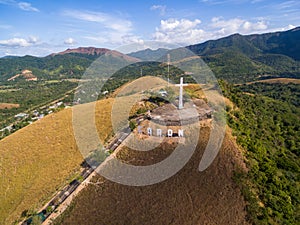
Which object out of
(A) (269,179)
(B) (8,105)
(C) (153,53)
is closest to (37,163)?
(C) (153,53)

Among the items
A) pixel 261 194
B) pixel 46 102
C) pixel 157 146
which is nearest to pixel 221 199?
pixel 261 194

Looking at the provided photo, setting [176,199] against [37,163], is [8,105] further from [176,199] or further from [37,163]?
[176,199]

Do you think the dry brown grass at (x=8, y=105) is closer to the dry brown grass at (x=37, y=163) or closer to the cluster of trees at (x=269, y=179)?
the dry brown grass at (x=37, y=163)

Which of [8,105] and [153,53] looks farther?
[8,105]

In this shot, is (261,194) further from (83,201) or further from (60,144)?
(60,144)

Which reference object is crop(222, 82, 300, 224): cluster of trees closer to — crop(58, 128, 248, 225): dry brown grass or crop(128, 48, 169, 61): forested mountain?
crop(58, 128, 248, 225): dry brown grass

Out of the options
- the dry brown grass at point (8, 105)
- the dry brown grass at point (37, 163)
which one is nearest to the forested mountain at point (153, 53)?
the dry brown grass at point (37, 163)

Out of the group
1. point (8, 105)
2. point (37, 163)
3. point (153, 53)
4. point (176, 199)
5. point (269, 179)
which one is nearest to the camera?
point (176, 199)

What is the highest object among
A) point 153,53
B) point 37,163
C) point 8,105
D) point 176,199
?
point 153,53

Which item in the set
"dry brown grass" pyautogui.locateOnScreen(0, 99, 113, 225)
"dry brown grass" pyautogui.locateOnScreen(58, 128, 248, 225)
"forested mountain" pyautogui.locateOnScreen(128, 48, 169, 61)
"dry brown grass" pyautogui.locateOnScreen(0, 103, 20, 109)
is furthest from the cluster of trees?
"dry brown grass" pyautogui.locateOnScreen(0, 103, 20, 109)
